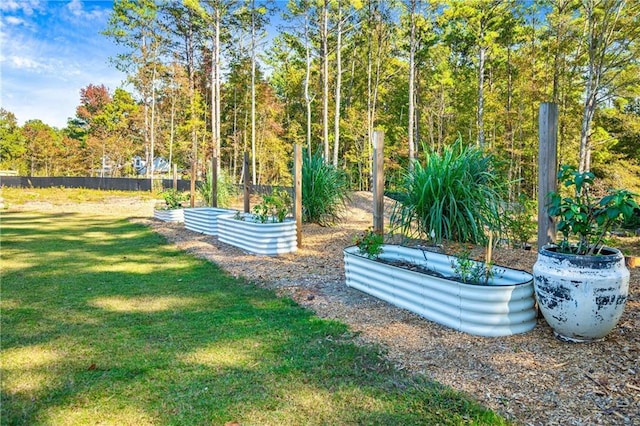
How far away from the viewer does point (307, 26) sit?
1823cm

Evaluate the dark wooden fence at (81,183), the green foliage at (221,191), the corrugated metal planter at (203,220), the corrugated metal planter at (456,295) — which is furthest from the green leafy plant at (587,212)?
the dark wooden fence at (81,183)

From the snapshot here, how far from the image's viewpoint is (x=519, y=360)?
7.16 feet

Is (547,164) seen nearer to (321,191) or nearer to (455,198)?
(455,198)

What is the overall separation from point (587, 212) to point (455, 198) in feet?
5.20

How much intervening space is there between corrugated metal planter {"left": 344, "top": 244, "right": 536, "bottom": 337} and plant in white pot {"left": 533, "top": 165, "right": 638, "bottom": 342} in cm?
17

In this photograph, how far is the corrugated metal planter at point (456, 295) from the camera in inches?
98.5

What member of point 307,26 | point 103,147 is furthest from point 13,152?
point 307,26

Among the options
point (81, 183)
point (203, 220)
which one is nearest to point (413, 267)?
point (203, 220)

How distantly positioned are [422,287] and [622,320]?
125 cm

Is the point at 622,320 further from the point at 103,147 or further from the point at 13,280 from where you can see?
the point at 103,147

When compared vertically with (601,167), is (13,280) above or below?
below

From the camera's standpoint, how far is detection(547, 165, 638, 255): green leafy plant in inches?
89.7

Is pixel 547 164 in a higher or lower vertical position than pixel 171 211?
higher

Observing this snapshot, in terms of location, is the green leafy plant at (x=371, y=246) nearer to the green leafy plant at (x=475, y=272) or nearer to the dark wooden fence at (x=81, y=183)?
the green leafy plant at (x=475, y=272)
